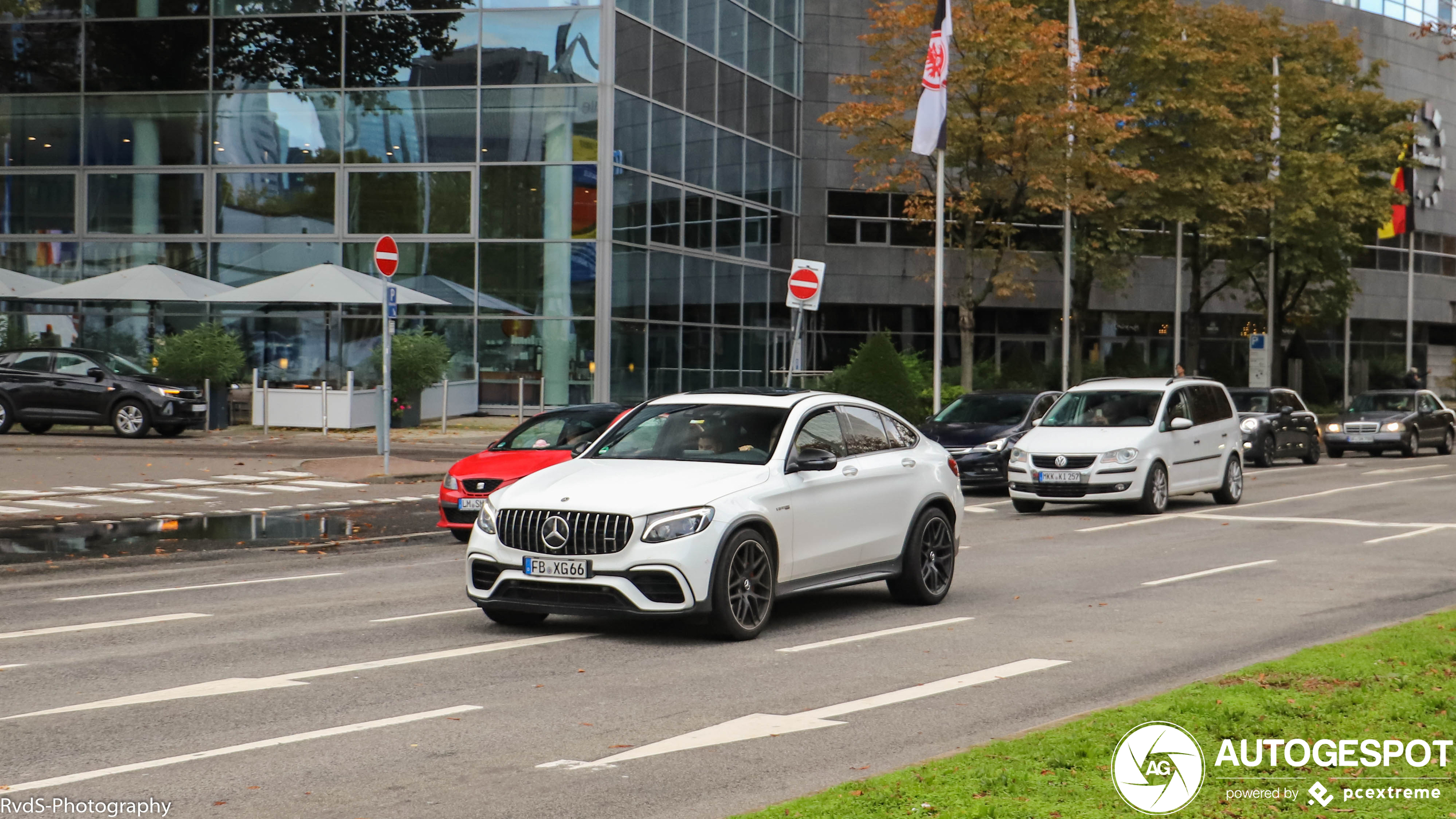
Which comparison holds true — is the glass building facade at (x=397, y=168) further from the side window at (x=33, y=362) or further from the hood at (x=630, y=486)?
the hood at (x=630, y=486)

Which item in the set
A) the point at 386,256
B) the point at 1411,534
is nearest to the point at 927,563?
the point at 1411,534

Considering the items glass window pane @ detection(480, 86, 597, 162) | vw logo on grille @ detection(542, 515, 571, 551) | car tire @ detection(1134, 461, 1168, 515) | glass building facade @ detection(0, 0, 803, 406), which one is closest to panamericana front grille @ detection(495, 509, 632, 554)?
vw logo on grille @ detection(542, 515, 571, 551)

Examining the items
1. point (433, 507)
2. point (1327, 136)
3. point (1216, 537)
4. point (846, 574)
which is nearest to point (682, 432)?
point (846, 574)

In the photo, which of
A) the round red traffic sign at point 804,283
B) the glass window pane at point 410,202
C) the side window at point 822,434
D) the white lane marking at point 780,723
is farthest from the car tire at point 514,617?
the glass window pane at point 410,202

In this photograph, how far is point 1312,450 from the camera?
34.1 metres

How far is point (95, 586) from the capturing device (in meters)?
13.1

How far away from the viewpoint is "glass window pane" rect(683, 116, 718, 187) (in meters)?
39.5

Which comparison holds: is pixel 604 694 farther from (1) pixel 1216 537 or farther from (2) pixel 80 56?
(2) pixel 80 56

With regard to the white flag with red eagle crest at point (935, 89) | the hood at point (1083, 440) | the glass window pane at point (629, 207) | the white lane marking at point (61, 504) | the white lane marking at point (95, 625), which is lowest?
the white lane marking at point (95, 625)

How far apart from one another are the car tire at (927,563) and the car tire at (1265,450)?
73.1 ft

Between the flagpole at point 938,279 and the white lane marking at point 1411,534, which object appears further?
the flagpole at point 938,279

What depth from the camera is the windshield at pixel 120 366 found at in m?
31.6

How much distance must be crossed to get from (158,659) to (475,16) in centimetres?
2908

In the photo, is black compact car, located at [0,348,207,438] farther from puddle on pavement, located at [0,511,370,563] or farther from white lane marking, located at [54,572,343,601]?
white lane marking, located at [54,572,343,601]
